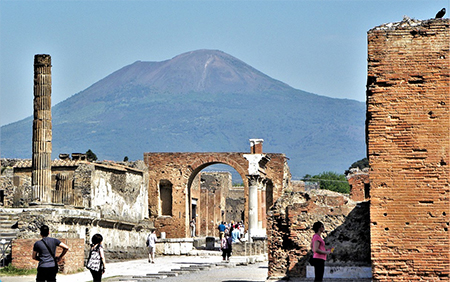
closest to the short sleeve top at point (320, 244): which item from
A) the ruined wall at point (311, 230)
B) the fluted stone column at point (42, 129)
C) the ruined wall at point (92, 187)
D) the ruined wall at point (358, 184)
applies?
the ruined wall at point (311, 230)

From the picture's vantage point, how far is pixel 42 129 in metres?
32.2

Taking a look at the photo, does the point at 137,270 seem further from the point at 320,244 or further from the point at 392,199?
the point at 392,199

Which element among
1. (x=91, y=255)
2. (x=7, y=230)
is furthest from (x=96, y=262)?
(x=7, y=230)

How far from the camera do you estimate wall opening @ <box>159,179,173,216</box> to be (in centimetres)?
4600

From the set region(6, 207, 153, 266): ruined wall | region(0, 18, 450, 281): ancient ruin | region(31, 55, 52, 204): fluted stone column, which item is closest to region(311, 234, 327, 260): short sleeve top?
region(0, 18, 450, 281): ancient ruin

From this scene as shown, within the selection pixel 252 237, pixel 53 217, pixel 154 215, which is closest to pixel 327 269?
pixel 53 217

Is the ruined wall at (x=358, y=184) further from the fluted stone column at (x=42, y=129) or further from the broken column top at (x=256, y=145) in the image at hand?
the fluted stone column at (x=42, y=129)

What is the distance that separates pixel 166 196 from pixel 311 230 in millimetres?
28869

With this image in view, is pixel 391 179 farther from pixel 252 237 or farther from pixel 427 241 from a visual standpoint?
pixel 252 237

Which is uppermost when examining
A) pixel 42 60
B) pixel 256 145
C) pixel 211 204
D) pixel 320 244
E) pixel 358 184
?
pixel 42 60

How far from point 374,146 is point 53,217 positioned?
15866 millimetres

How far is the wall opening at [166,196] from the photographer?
46.0m

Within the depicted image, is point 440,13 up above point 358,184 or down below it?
above

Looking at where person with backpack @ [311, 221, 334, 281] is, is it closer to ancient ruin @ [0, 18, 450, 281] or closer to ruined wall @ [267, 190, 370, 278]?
ancient ruin @ [0, 18, 450, 281]
